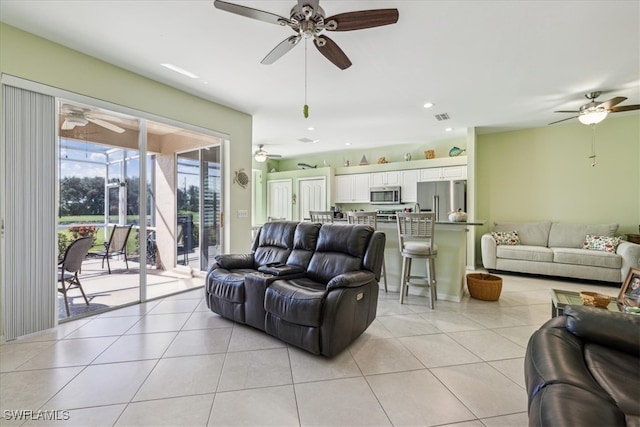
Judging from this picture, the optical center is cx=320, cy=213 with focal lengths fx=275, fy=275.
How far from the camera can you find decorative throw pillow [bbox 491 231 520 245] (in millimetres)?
5215

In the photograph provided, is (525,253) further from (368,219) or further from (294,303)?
(294,303)

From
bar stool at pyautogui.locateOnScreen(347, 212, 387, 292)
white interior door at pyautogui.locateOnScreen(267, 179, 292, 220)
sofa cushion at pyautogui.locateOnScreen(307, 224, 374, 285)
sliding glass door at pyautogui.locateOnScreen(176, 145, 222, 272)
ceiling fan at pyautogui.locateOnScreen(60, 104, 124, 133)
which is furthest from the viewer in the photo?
white interior door at pyautogui.locateOnScreen(267, 179, 292, 220)

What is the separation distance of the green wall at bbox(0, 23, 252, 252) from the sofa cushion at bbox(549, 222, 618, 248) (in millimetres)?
5599

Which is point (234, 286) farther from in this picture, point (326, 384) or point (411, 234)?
point (411, 234)

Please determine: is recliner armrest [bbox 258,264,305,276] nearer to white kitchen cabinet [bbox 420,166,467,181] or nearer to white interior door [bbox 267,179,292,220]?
white kitchen cabinet [bbox 420,166,467,181]

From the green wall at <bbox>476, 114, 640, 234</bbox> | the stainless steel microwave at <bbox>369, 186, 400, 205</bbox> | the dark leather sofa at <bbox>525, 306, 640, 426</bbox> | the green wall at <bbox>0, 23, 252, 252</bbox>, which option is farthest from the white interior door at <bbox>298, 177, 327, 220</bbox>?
the dark leather sofa at <bbox>525, 306, 640, 426</bbox>

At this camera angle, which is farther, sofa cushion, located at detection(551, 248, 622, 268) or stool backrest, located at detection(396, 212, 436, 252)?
sofa cushion, located at detection(551, 248, 622, 268)

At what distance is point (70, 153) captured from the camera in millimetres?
3131

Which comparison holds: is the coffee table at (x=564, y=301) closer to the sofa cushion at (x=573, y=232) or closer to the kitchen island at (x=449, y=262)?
the kitchen island at (x=449, y=262)

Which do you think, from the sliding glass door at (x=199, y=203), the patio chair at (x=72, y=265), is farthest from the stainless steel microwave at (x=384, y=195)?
the patio chair at (x=72, y=265)

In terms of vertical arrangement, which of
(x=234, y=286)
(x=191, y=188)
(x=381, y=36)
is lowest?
(x=234, y=286)

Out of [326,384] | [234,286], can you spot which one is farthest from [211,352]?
[326,384]

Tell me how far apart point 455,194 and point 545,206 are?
1.69 meters
